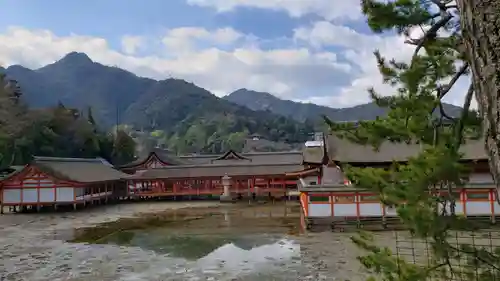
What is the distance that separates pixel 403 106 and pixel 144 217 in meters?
19.7

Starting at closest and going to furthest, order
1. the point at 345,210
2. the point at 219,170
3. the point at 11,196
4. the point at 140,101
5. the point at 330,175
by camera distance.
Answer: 1. the point at 345,210
2. the point at 330,175
3. the point at 11,196
4. the point at 219,170
5. the point at 140,101

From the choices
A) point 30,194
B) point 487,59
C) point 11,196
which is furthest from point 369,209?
point 11,196

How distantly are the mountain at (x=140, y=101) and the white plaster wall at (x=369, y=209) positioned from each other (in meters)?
72.9

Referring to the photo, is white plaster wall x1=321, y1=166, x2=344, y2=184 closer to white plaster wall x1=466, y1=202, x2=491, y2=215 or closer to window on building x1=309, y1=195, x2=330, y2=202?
window on building x1=309, y1=195, x2=330, y2=202

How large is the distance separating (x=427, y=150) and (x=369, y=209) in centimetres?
1196

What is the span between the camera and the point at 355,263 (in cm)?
1045

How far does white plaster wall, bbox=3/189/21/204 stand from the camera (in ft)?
81.9

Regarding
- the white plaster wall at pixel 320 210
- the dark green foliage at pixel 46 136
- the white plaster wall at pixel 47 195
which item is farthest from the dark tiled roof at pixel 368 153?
the dark green foliage at pixel 46 136

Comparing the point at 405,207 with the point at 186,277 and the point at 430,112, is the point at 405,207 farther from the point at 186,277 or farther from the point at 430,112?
the point at 186,277

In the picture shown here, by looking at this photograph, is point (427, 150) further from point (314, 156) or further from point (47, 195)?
point (47, 195)

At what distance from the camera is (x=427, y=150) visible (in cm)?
326

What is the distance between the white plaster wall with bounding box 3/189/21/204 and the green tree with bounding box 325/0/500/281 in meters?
25.8

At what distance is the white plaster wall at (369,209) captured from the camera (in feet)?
48.0

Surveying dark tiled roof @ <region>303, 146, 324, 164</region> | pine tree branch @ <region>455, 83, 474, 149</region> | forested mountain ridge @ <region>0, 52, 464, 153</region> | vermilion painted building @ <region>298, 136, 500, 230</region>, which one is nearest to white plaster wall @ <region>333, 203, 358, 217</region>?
vermilion painted building @ <region>298, 136, 500, 230</region>
